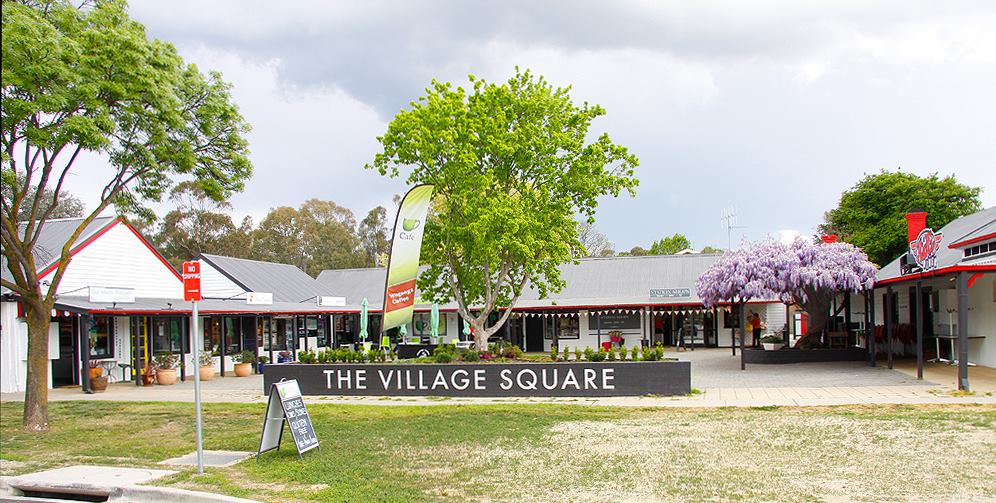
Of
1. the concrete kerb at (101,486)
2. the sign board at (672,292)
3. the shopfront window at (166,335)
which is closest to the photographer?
the concrete kerb at (101,486)

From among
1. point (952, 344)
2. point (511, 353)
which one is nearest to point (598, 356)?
point (511, 353)

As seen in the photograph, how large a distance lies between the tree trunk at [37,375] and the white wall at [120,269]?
899 cm

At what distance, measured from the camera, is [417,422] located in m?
13.0

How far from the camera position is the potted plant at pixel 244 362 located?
25750mm

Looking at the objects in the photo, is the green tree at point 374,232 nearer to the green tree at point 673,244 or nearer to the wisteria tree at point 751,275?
the green tree at point 673,244

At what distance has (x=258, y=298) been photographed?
2845cm

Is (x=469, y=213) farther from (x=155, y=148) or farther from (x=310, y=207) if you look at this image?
(x=310, y=207)

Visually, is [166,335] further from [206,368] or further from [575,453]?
[575,453]

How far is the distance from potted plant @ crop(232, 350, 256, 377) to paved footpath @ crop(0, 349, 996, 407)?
1813 mm

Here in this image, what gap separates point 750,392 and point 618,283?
19939 mm

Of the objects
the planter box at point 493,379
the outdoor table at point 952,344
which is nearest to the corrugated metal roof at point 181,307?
the planter box at point 493,379

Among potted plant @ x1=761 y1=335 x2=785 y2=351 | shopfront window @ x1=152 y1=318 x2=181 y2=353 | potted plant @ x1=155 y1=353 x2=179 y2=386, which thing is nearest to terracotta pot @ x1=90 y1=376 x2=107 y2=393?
potted plant @ x1=155 y1=353 x2=179 y2=386

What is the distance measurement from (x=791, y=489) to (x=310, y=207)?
64.5 m

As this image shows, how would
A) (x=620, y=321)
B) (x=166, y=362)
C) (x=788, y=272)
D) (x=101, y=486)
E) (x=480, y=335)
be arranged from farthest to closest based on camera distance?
(x=620, y=321) < (x=166, y=362) < (x=788, y=272) < (x=480, y=335) < (x=101, y=486)
